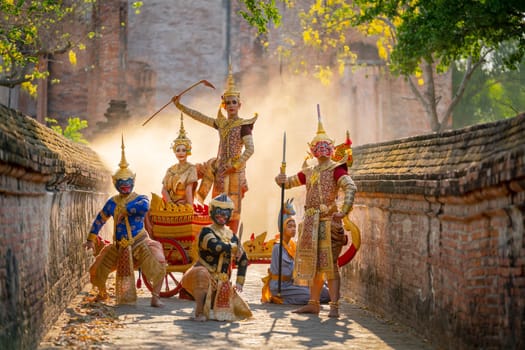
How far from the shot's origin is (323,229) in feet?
33.7

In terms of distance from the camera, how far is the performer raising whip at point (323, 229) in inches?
399

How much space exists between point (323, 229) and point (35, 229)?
140 inches

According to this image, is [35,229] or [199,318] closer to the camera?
[35,229]

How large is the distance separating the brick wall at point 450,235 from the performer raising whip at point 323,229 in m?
0.48

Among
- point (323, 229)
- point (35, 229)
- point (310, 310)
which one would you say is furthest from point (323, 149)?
point (35, 229)

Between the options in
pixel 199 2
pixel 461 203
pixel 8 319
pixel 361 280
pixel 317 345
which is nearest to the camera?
pixel 8 319

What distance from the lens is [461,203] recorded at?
291 inches

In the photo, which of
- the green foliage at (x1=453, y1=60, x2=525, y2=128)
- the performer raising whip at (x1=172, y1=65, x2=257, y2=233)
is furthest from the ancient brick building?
the performer raising whip at (x1=172, y1=65, x2=257, y2=233)

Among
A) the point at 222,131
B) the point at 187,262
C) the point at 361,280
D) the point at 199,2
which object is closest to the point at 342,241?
the point at 361,280

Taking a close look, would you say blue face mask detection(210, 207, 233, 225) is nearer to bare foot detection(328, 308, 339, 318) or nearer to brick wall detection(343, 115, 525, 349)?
bare foot detection(328, 308, 339, 318)

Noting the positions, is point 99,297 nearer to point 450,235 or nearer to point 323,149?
point 323,149

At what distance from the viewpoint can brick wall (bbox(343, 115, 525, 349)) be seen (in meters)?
6.27

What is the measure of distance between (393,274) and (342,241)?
2.51 feet

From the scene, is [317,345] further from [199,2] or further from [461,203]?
[199,2]
